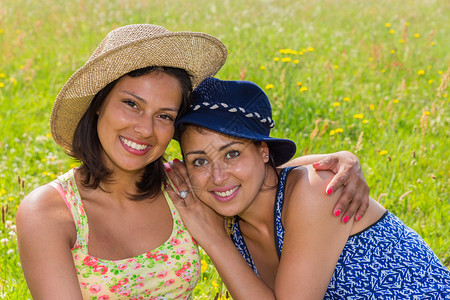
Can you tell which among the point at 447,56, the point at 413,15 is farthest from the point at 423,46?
the point at 413,15

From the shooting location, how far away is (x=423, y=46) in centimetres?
691

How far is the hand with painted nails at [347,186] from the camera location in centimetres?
242

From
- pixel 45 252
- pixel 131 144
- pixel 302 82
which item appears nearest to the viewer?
pixel 45 252

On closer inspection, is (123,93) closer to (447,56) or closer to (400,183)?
(400,183)

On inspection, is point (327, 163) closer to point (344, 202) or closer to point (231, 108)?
point (344, 202)

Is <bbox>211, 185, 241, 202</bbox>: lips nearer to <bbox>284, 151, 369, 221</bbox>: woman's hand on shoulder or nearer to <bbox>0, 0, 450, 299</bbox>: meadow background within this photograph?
<bbox>284, 151, 369, 221</bbox>: woman's hand on shoulder

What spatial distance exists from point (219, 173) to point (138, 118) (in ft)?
1.37

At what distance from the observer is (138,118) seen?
2385 mm

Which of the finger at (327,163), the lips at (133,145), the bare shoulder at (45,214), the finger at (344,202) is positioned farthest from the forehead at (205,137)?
the bare shoulder at (45,214)

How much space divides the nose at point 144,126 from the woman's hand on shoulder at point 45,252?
0.47 meters

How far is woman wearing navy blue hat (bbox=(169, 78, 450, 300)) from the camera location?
2.41m

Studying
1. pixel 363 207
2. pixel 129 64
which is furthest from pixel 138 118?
pixel 363 207

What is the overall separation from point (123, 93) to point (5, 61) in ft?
14.3

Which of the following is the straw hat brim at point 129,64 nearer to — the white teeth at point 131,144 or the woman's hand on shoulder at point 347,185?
the white teeth at point 131,144
